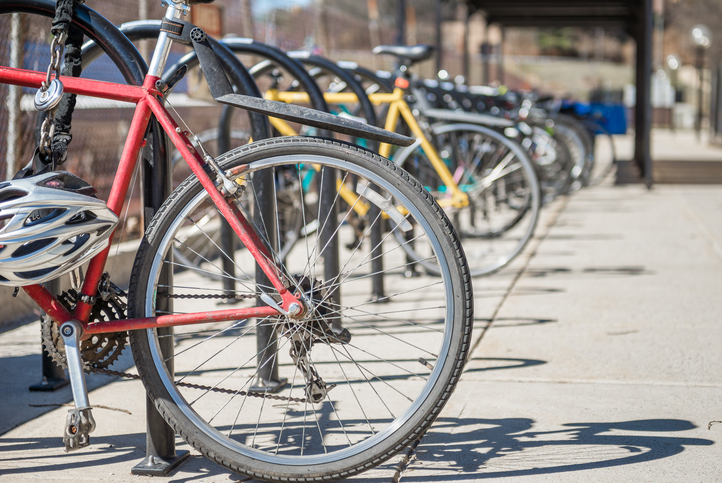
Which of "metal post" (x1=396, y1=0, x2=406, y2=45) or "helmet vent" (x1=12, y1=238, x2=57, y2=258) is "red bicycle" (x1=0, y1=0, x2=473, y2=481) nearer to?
"helmet vent" (x1=12, y1=238, x2=57, y2=258)

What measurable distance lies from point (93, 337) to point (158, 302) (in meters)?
0.24

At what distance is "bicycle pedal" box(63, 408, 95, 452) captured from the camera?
7.52 feet

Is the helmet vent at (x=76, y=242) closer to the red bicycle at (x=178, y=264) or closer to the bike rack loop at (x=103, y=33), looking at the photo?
the red bicycle at (x=178, y=264)

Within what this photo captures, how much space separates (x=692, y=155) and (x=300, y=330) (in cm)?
1833

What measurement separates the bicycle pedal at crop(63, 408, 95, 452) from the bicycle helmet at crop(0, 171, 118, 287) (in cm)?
39

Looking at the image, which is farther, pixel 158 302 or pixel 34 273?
pixel 158 302

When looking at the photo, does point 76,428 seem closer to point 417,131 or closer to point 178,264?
point 178,264

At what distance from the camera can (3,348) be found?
3979 mm

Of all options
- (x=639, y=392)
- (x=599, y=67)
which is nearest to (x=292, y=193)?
(x=639, y=392)

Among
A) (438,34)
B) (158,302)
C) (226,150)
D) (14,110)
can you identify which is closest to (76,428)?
(158,302)

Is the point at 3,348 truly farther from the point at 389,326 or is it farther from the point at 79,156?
the point at 79,156

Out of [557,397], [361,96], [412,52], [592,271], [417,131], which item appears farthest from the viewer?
[592,271]

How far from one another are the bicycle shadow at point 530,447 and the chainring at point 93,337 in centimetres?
96

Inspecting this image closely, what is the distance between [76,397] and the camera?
2.31 meters
